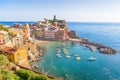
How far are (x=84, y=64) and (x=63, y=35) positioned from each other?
46055mm

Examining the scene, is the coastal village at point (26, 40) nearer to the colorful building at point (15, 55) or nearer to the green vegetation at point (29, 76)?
the colorful building at point (15, 55)

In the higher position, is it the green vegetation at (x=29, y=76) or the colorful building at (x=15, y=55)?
the colorful building at (x=15, y=55)

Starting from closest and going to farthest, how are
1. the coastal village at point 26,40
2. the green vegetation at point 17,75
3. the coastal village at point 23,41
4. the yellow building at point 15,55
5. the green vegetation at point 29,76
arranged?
the green vegetation at point 17,75
the green vegetation at point 29,76
the yellow building at point 15,55
the coastal village at point 23,41
the coastal village at point 26,40

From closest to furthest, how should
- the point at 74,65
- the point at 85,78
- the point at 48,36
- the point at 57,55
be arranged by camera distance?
A: 1. the point at 85,78
2. the point at 74,65
3. the point at 57,55
4. the point at 48,36

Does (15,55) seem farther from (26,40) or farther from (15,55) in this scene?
(26,40)

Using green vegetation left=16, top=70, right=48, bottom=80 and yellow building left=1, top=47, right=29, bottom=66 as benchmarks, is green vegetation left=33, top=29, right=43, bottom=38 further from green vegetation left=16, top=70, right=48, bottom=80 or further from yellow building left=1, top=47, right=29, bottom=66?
green vegetation left=16, top=70, right=48, bottom=80

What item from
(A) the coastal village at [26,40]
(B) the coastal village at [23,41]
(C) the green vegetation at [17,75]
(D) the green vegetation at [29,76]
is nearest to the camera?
(C) the green vegetation at [17,75]

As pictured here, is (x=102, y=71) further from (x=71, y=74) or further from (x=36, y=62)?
(x=36, y=62)

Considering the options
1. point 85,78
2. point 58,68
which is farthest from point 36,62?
point 85,78

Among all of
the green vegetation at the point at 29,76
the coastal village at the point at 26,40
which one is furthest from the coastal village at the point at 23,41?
the green vegetation at the point at 29,76

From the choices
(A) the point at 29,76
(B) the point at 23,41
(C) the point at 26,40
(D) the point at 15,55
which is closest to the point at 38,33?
(C) the point at 26,40

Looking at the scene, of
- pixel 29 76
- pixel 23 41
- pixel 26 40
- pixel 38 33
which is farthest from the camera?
pixel 38 33

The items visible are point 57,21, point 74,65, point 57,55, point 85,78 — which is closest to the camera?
point 85,78

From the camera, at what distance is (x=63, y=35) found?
99375mm
